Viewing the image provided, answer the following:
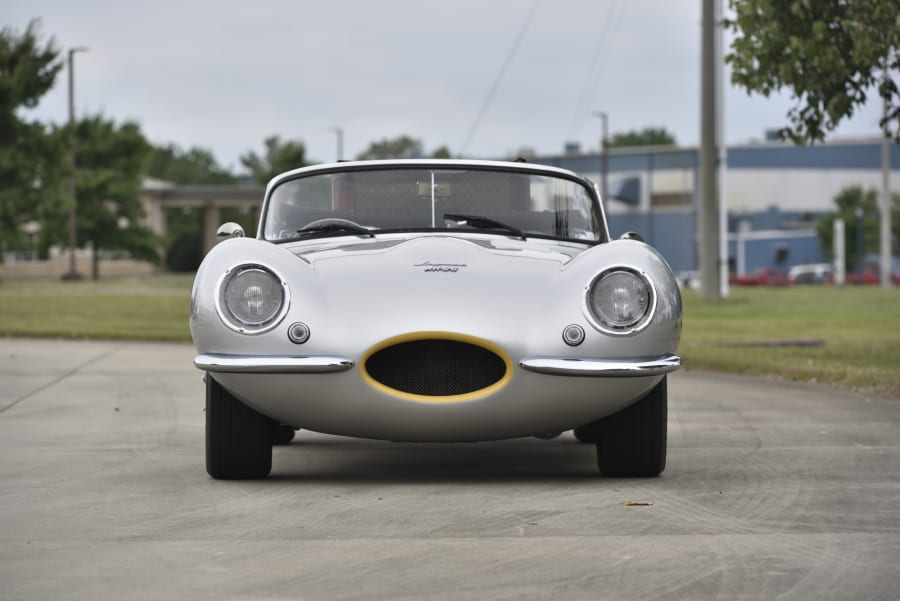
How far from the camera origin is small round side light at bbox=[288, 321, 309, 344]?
5500 millimetres

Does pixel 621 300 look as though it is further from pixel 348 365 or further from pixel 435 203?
pixel 435 203

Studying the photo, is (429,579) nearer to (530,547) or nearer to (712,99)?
(530,547)

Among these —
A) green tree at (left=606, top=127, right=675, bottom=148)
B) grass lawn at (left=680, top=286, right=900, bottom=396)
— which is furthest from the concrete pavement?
green tree at (left=606, top=127, right=675, bottom=148)

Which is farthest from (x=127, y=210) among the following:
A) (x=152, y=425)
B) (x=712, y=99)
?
(x=152, y=425)

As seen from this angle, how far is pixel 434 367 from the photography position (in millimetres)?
5484

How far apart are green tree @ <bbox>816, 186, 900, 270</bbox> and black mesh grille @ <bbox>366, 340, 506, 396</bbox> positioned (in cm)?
7756

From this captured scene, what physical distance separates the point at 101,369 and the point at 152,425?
461cm

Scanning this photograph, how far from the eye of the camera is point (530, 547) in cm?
445

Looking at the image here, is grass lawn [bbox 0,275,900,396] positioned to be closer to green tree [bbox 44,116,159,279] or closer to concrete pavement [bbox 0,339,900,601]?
concrete pavement [bbox 0,339,900,601]

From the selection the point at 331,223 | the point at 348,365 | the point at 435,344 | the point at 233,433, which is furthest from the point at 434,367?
the point at 331,223

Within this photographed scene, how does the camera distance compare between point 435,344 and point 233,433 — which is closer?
point 435,344

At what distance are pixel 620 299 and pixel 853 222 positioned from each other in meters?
79.2

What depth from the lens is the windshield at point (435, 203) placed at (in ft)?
22.1

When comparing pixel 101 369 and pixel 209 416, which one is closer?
pixel 209 416
